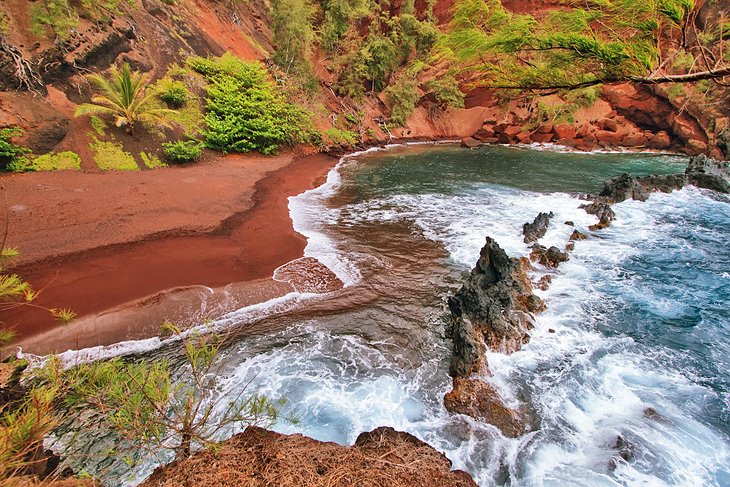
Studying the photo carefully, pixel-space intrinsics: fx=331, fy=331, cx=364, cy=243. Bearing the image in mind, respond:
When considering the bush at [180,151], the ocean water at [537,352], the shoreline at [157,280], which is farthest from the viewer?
the bush at [180,151]

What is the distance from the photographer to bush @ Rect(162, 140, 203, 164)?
14148 mm

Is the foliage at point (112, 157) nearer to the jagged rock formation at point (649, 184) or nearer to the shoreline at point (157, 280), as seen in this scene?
the shoreline at point (157, 280)

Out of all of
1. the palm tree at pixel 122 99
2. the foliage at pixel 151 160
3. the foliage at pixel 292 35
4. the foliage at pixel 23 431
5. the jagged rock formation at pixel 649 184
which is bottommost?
the jagged rock formation at pixel 649 184

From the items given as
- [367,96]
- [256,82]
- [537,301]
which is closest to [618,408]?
[537,301]

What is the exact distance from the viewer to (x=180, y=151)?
1431 cm

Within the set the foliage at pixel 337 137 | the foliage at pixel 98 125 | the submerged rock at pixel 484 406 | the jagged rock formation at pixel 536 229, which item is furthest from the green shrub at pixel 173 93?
the submerged rock at pixel 484 406

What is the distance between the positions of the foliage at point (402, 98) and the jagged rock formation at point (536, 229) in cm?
2038

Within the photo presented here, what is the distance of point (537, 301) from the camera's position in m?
7.68

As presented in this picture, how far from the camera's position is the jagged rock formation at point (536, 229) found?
36.4 feet

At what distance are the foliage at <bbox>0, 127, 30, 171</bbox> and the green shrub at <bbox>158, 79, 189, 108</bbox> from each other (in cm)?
632

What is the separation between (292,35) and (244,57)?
3.85m

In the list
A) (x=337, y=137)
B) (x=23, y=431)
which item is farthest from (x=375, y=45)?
(x=23, y=431)

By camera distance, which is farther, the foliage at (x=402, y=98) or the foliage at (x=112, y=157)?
the foliage at (x=402, y=98)

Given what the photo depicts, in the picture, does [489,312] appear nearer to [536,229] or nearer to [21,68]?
[536,229]
